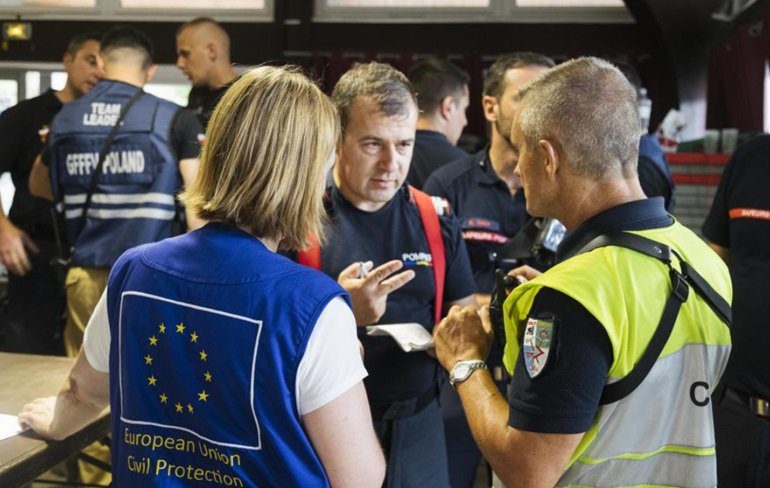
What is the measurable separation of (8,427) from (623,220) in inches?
56.3

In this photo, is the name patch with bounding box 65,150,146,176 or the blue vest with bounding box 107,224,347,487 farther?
the name patch with bounding box 65,150,146,176

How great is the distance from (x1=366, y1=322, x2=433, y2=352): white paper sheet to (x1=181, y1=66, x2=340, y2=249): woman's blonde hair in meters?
0.57

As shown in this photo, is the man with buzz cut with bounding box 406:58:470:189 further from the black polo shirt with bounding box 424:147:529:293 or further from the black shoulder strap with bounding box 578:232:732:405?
the black shoulder strap with bounding box 578:232:732:405

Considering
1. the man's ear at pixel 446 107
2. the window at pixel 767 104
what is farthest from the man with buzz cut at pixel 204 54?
the window at pixel 767 104

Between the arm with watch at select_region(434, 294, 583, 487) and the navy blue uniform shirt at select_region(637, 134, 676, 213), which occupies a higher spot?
the navy blue uniform shirt at select_region(637, 134, 676, 213)

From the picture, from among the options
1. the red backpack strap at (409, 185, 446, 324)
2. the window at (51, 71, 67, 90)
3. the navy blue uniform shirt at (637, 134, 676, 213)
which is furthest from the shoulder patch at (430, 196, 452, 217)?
the window at (51, 71, 67, 90)

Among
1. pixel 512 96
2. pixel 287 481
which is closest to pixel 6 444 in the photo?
pixel 287 481

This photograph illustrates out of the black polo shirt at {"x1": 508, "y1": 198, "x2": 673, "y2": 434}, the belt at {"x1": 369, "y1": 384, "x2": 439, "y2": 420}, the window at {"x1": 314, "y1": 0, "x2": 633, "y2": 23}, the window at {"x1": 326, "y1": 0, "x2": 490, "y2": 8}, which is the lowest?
the belt at {"x1": 369, "y1": 384, "x2": 439, "y2": 420}

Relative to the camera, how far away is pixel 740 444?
2.67 meters

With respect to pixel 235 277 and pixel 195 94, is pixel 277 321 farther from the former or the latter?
pixel 195 94

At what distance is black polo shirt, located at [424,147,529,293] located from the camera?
2.88 m

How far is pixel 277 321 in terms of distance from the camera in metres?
1.36

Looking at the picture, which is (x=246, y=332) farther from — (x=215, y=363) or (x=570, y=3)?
(x=570, y=3)

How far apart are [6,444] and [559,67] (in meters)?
1.42
